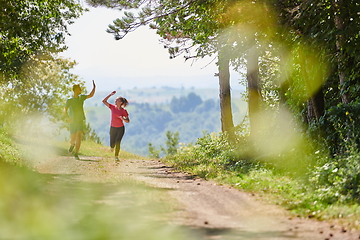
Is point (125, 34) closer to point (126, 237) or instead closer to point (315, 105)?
point (315, 105)

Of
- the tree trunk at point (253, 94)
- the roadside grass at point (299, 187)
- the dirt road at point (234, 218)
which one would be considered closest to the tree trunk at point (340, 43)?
the roadside grass at point (299, 187)

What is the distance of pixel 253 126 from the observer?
660 inches

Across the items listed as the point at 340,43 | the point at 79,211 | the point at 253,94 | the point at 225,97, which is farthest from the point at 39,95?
the point at 79,211

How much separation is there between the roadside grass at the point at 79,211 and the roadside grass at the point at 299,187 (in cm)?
212

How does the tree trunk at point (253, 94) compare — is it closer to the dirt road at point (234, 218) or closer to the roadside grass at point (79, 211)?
the dirt road at point (234, 218)

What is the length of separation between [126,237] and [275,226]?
2.07 metres

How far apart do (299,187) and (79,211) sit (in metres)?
4.03

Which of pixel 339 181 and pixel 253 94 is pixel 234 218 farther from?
pixel 253 94

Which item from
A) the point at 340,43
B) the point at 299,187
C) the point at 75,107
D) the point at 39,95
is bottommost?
the point at 299,187

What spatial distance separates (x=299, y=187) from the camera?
25.2 ft

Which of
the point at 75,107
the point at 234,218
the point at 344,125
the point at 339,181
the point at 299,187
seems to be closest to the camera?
the point at 234,218

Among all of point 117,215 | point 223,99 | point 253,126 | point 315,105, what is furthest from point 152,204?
point 223,99

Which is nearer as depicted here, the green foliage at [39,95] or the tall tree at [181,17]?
the tall tree at [181,17]

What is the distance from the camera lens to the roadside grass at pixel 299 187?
19.9 feet
